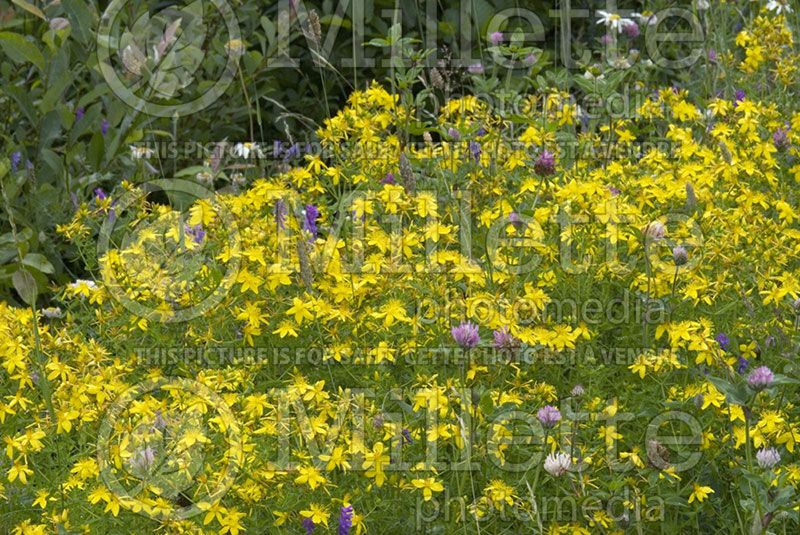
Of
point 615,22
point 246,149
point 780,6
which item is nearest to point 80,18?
point 246,149

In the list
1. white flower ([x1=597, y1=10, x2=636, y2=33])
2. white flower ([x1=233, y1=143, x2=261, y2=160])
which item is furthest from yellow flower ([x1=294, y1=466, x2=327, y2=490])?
white flower ([x1=597, y1=10, x2=636, y2=33])

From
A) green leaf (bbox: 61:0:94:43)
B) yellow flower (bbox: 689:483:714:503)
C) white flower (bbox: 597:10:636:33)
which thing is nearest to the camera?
yellow flower (bbox: 689:483:714:503)

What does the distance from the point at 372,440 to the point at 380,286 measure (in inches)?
16.1

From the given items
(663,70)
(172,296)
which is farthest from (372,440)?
(663,70)

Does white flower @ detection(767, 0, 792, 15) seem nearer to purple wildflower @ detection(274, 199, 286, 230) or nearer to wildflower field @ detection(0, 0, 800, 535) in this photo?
wildflower field @ detection(0, 0, 800, 535)

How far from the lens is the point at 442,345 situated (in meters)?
2.53

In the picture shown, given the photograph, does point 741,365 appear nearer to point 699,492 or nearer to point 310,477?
point 699,492

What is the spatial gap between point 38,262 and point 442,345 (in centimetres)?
187

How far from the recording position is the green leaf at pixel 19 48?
13.2 ft

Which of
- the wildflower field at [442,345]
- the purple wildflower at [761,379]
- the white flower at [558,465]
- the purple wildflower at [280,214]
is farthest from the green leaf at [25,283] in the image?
the purple wildflower at [761,379]

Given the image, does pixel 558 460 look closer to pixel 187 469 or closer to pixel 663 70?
pixel 187 469

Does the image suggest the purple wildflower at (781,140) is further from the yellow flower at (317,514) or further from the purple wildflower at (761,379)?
the yellow flower at (317,514)

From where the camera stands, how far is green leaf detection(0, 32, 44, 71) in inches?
158

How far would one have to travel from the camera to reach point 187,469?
2.29m
